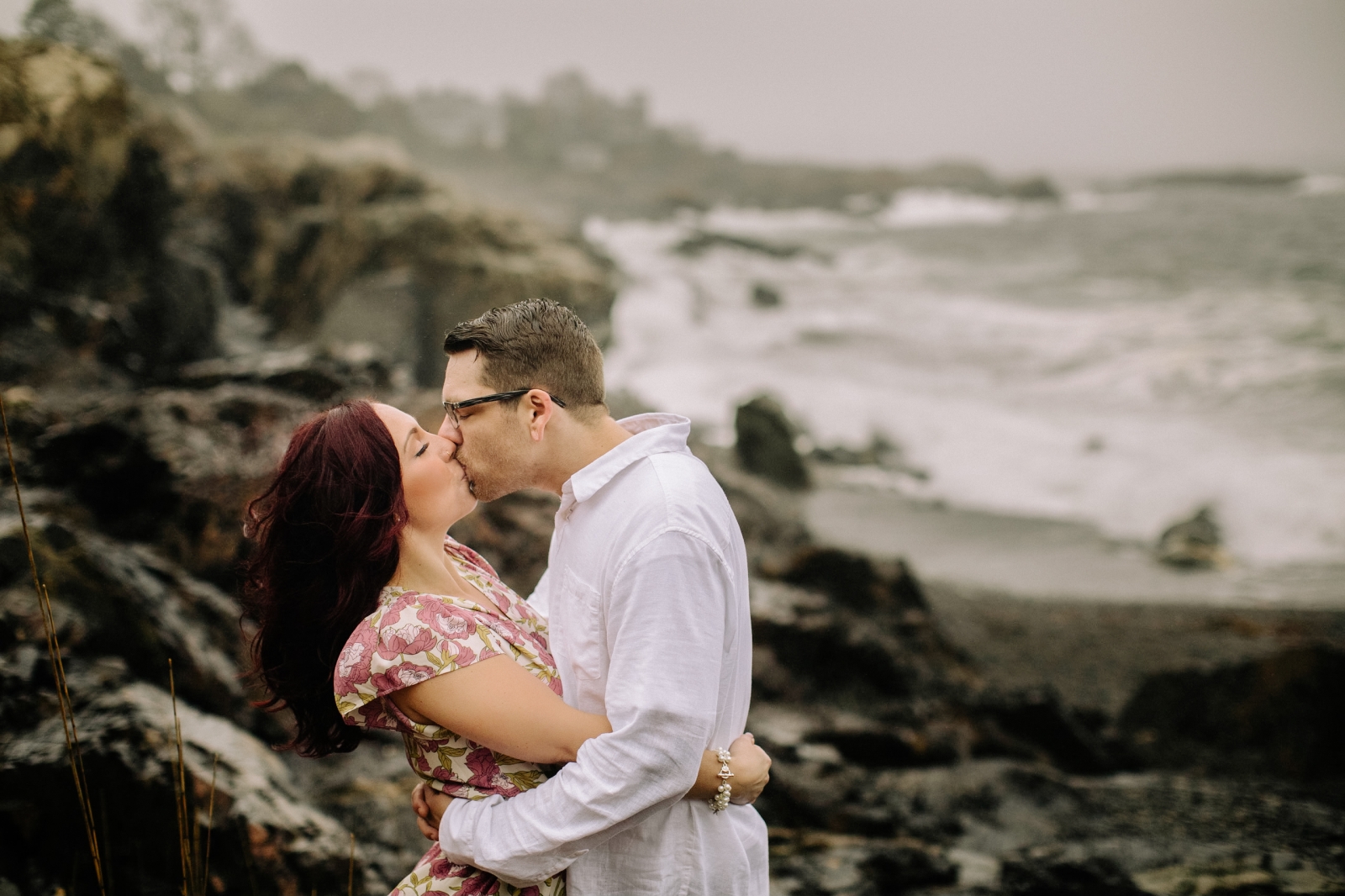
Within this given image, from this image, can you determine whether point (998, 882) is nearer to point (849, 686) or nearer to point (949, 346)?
point (849, 686)

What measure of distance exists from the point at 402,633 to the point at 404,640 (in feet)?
0.05

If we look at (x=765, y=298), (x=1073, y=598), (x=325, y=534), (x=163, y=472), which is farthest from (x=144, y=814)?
(x=765, y=298)

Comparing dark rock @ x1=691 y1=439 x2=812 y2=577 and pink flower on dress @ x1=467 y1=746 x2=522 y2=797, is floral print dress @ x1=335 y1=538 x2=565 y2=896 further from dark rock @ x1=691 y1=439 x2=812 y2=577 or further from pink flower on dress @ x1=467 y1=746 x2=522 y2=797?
dark rock @ x1=691 y1=439 x2=812 y2=577

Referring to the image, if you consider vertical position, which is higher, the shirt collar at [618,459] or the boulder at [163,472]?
the shirt collar at [618,459]

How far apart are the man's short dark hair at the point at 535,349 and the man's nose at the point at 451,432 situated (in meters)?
0.16

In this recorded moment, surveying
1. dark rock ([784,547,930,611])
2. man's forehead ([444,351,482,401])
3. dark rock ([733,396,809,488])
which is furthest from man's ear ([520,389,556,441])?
dark rock ([733,396,809,488])

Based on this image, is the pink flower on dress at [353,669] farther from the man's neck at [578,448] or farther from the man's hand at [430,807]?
the man's neck at [578,448]

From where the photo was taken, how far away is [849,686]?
541 centimetres

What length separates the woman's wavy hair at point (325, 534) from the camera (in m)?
1.80

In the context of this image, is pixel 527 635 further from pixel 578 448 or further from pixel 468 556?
pixel 578 448

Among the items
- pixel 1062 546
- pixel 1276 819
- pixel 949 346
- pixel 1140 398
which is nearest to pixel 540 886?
pixel 1276 819

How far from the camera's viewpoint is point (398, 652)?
1660 millimetres

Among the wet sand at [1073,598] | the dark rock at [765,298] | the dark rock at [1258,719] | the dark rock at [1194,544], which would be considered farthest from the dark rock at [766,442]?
the dark rock at [765,298]

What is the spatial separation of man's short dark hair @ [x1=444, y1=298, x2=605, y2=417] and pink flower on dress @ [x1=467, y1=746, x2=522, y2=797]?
767mm
